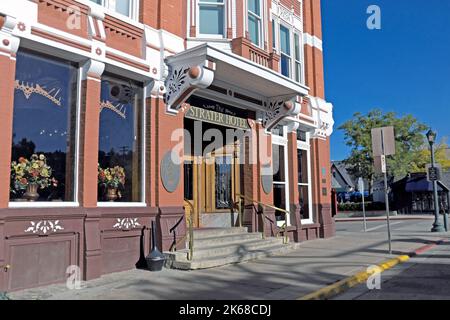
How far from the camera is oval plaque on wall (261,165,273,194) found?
1329 cm

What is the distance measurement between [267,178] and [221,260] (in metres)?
4.38

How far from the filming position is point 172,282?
797 cm

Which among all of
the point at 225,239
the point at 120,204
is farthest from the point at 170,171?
the point at 225,239

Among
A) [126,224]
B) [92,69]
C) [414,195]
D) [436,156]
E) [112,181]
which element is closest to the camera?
[92,69]

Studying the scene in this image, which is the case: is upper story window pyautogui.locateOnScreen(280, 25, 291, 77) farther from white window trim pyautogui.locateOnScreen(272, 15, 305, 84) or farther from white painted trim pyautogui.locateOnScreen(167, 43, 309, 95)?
white painted trim pyautogui.locateOnScreen(167, 43, 309, 95)

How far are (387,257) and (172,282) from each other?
6074 mm

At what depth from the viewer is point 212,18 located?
1198 cm

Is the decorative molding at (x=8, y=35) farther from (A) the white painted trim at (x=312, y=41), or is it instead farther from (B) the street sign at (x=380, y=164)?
(A) the white painted trim at (x=312, y=41)

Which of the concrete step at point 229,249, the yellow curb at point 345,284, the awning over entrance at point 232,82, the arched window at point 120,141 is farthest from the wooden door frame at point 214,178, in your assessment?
the yellow curb at point 345,284

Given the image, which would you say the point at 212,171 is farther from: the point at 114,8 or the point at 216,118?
the point at 114,8

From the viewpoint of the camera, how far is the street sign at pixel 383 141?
1168 centimetres
